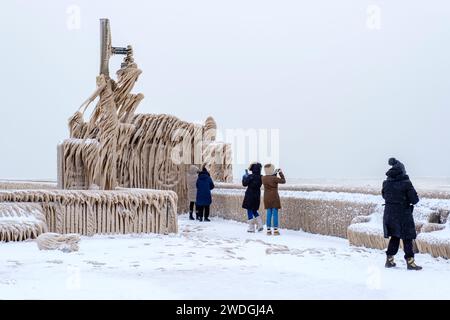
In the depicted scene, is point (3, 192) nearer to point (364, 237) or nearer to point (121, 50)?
point (121, 50)

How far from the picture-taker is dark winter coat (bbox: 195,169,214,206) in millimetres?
16578

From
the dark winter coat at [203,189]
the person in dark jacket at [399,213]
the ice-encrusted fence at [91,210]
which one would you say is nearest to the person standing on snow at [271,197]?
the ice-encrusted fence at [91,210]

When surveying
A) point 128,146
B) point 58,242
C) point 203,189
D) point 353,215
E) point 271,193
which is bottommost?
point 58,242

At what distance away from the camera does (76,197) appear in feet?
39.2

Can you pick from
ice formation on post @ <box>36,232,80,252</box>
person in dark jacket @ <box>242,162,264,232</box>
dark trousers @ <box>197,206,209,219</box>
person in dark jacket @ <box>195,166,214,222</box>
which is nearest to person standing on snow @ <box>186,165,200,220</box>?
dark trousers @ <box>197,206,209,219</box>

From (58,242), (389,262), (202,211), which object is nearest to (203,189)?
(202,211)

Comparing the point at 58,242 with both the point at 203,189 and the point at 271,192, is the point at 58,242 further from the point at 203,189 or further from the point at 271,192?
the point at 203,189

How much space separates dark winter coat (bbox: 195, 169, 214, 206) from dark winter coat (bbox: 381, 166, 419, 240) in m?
7.96

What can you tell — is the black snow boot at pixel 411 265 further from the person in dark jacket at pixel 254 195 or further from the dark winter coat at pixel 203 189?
the dark winter coat at pixel 203 189

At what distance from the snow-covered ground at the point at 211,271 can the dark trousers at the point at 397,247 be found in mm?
227

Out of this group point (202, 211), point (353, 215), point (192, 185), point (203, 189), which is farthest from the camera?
point (192, 185)

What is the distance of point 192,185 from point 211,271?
9279mm

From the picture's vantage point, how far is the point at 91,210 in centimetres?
1202

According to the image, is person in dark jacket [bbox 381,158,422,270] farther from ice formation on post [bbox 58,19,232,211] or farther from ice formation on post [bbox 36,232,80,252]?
ice formation on post [bbox 58,19,232,211]
